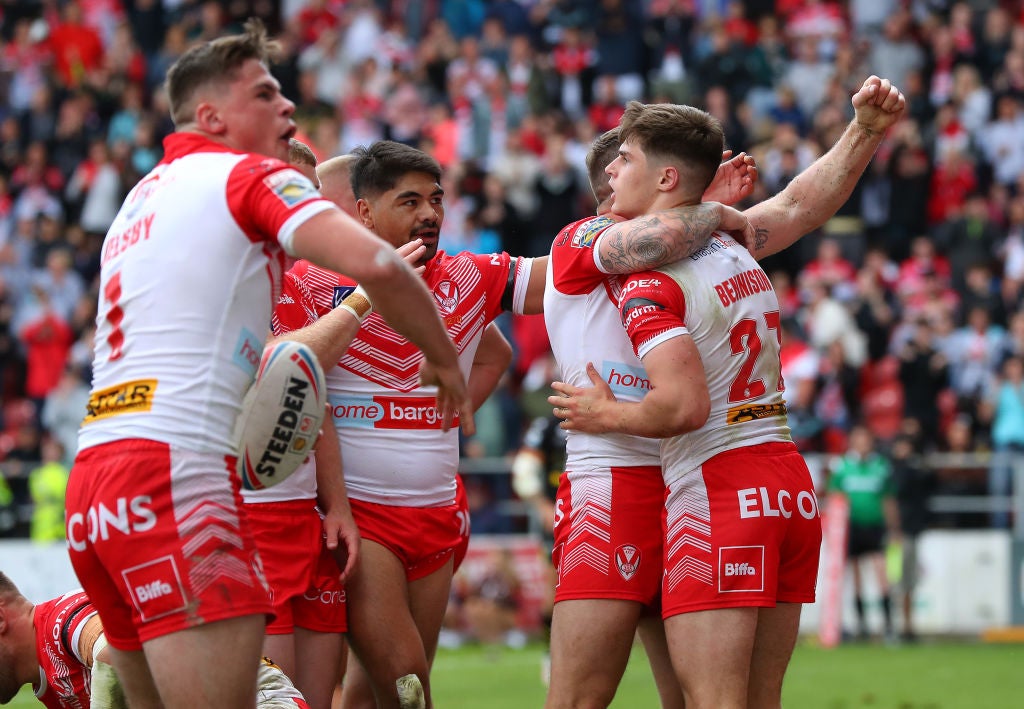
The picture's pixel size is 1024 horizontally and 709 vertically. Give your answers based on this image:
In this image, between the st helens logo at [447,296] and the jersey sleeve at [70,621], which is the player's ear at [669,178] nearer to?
the st helens logo at [447,296]

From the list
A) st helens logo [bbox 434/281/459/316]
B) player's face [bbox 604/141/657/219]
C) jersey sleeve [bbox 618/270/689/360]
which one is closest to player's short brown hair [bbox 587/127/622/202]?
player's face [bbox 604/141/657/219]

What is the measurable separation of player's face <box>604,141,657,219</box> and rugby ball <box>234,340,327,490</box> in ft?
4.99

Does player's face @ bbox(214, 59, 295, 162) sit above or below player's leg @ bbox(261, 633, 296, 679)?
above

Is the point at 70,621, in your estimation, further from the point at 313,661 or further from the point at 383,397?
the point at 383,397

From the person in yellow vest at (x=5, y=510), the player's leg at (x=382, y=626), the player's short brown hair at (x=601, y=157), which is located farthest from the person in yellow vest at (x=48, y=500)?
the player's short brown hair at (x=601, y=157)

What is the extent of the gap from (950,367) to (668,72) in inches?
239

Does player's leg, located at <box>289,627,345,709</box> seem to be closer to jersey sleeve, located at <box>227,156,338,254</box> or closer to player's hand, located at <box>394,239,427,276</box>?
player's hand, located at <box>394,239,427,276</box>

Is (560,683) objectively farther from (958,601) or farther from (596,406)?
(958,601)

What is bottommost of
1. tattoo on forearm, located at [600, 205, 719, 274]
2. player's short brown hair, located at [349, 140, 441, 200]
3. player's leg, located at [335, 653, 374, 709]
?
player's leg, located at [335, 653, 374, 709]

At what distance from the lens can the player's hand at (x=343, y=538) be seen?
6410 millimetres

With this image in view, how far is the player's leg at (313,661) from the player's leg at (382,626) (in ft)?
0.38

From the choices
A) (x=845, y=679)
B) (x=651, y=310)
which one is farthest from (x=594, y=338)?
(x=845, y=679)

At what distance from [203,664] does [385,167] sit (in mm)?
2683

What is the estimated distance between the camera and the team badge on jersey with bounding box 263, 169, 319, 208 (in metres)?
4.75
